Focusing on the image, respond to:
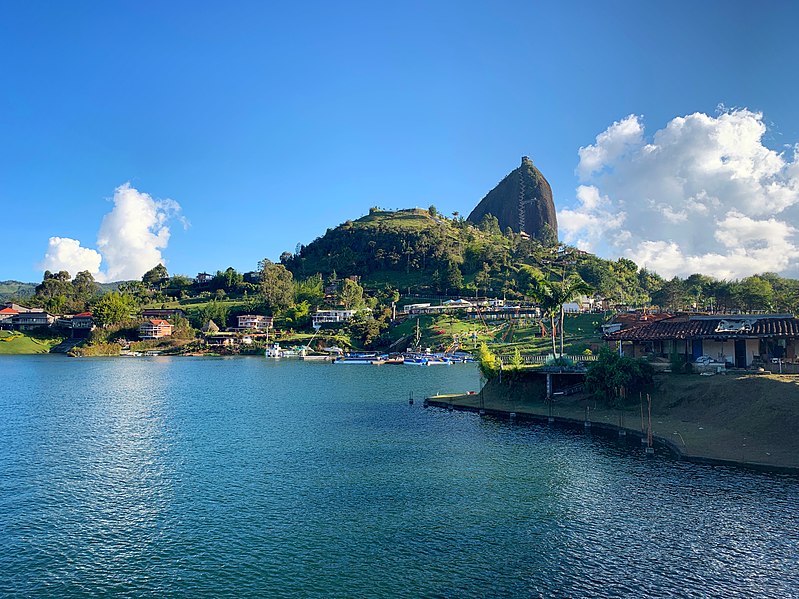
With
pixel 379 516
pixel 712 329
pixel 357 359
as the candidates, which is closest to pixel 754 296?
pixel 712 329

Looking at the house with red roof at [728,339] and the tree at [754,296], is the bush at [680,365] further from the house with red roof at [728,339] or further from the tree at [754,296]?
the tree at [754,296]

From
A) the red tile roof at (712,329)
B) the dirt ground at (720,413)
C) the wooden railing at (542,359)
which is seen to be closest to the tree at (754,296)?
the red tile roof at (712,329)

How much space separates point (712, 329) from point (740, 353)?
3.56 m

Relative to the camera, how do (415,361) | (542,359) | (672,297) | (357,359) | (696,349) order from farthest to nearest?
(672,297)
(357,359)
(415,361)
(542,359)
(696,349)

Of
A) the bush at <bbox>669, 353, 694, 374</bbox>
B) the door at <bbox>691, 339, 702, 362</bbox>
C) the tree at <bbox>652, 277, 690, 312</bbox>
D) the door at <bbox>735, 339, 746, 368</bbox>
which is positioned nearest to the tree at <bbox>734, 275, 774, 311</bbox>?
the tree at <bbox>652, 277, 690, 312</bbox>

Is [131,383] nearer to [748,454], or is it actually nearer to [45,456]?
[45,456]

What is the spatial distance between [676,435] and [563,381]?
2099cm

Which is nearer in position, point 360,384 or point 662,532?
point 662,532

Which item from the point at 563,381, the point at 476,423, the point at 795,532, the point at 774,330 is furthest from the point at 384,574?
the point at 774,330

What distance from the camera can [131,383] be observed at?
107562 mm

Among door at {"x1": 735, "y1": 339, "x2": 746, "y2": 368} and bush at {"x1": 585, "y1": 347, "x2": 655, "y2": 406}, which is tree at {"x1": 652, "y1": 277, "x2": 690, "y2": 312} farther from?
bush at {"x1": 585, "y1": 347, "x2": 655, "y2": 406}

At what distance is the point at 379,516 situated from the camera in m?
32.3

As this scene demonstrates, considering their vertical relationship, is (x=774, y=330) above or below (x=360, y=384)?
above

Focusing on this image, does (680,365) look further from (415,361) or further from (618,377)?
(415,361)
